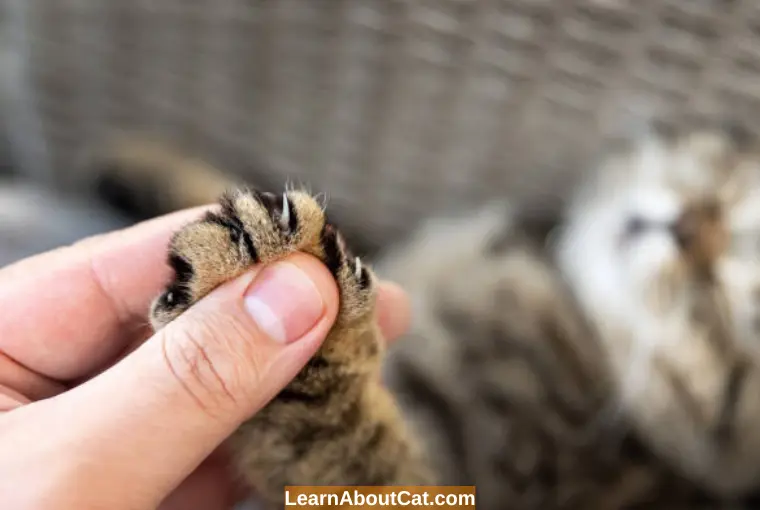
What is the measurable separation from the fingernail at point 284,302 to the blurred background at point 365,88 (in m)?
0.40

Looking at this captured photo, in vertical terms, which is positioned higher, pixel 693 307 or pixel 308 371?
pixel 308 371

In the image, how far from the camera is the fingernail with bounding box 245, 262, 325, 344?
19.1 inches

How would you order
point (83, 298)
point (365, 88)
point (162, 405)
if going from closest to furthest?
point (162, 405)
point (83, 298)
point (365, 88)

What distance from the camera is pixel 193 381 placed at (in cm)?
49

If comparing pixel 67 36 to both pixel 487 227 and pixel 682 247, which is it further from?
pixel 682 247

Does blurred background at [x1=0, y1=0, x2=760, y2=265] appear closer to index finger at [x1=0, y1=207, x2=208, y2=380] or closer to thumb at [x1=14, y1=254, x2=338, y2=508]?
index finger at [x1=0, y1=207, x2=208, y2=380]

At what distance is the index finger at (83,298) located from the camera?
0.62 metres

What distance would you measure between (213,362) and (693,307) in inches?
25.8

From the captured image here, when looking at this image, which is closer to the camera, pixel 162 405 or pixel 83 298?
pixel 162 405

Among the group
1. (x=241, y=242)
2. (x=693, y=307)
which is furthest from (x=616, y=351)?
(x=241, y=242)

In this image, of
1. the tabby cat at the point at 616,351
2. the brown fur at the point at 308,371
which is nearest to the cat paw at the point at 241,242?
the brown fur at the point at 308,371

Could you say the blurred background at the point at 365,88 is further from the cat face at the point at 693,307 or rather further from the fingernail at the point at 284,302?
the fingernail at the point at 284,302

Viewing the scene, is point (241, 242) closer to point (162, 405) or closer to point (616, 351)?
point (162, 405)

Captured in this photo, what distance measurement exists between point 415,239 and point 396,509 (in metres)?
0.64
